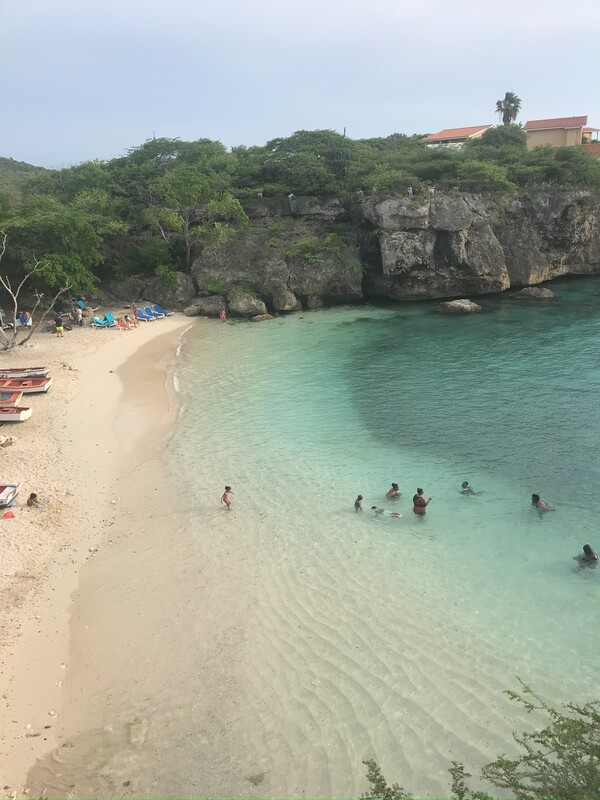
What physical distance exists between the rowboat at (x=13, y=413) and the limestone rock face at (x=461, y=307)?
28.9 m

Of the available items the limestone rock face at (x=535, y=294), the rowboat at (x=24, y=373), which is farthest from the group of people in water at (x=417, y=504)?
the limestone rock face at (x=535, y=294)

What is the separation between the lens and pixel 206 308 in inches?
1503

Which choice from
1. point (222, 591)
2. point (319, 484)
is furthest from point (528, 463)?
point (222, 591)

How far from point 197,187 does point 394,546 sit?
33.7m

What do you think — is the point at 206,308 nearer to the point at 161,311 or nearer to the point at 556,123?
the point at 161,311

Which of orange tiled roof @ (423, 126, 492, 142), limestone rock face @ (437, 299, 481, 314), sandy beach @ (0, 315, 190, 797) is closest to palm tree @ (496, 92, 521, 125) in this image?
orange tiled roof @ (423, 126, 492, 142)

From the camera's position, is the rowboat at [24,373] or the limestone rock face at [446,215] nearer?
the rowboat at [24,373]

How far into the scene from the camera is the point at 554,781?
→ 255 inches

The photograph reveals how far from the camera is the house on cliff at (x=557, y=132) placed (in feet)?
197

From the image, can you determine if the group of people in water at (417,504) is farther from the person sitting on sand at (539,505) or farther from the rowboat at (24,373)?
the rowboat at (24,373)

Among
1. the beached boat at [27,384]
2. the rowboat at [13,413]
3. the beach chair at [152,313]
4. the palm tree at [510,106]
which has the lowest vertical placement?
the rowboat at [13,413]

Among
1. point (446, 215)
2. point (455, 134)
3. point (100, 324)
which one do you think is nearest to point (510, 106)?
point (455, 134)

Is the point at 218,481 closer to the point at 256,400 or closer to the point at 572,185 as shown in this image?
the point at 256,400

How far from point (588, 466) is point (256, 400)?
13289mm
